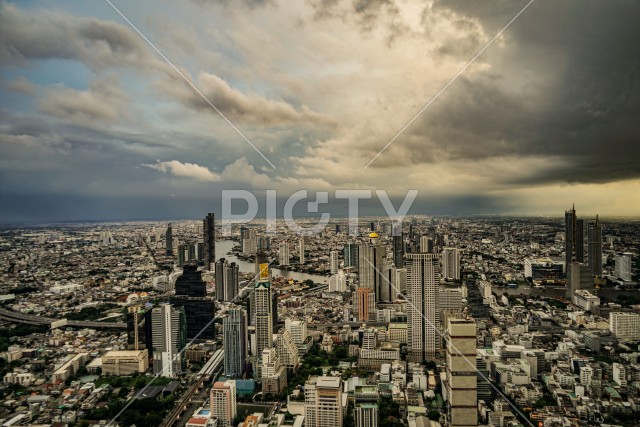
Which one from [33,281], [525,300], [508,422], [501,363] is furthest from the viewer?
[525,300]

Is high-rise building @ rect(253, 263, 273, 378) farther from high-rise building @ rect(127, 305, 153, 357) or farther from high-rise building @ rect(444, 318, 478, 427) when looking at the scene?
high-rise building @ rect(444, 318, 478, 427)

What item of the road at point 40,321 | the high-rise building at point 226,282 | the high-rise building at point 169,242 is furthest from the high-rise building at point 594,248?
the high-rise building at point 169,242

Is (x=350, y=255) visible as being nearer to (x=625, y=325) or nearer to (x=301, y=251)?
(x=301, y=251)

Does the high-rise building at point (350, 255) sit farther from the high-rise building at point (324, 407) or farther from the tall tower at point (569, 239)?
the high-rise building at point (324, 407)

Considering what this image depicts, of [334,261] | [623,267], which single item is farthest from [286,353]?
[334,261]

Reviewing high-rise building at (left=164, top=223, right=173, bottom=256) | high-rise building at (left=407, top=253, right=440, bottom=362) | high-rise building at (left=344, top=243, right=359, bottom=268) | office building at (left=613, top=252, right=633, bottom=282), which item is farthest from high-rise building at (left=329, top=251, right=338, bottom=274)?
office building at (left=613, top=252, right=633, bottom=282)

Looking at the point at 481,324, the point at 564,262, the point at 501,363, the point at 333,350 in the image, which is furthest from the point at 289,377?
the point at 564,262

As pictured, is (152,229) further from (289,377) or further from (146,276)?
(289,377)
